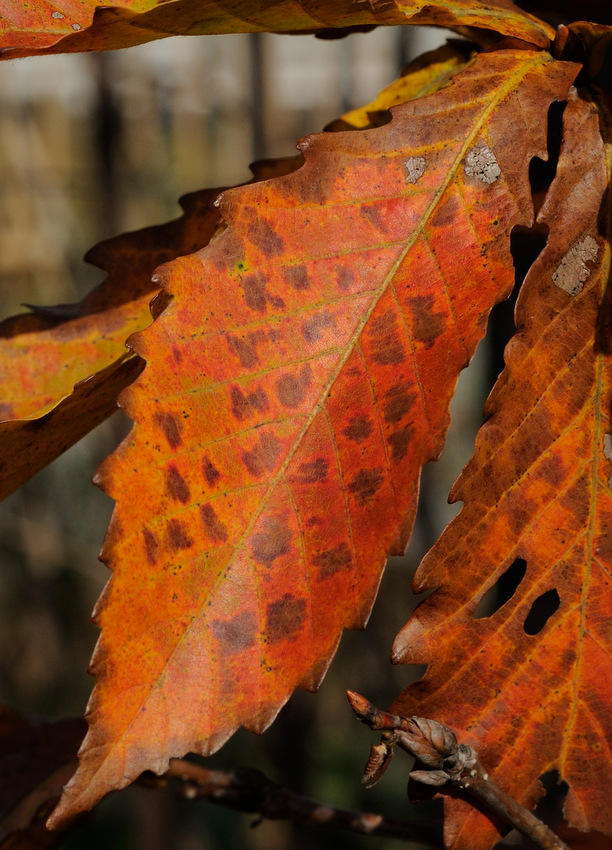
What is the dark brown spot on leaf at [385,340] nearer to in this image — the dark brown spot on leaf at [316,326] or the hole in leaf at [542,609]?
the dark brown spot on leaf at [316,326]

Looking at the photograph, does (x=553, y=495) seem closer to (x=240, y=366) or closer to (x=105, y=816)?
(x=240, y=366)

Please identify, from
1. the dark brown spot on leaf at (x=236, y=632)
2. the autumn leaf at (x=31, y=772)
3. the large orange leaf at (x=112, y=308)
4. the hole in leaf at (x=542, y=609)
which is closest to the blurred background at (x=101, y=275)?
the hole in leaf at (x=542, y=609)

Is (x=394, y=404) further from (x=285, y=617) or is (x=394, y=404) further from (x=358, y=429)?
(x=285, y=617)

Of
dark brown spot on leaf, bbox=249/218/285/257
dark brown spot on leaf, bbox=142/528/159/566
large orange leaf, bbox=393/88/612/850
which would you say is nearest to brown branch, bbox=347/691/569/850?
large orange leaf, bbox=393/88/612/850

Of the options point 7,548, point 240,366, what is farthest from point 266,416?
point 7,548

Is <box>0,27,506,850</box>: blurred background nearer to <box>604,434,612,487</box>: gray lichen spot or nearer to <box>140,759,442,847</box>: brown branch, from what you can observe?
<box>140,759,442,847</box>: brown branch

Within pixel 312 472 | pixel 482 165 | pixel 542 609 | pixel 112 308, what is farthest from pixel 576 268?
pixel 542 609
